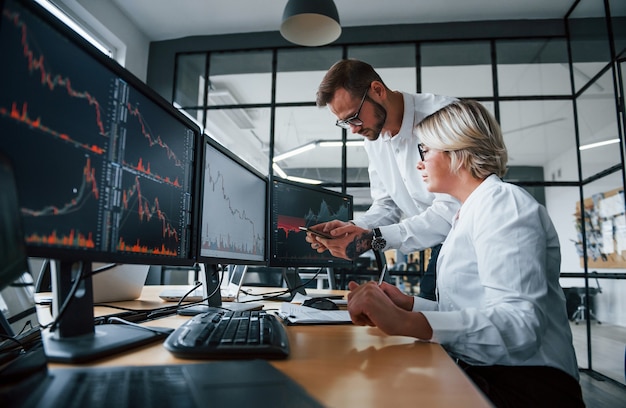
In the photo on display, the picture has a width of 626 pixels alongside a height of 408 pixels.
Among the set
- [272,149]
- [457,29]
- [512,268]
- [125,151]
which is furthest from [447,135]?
[457,29]

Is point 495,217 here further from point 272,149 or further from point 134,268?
point 272,149

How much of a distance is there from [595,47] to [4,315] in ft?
14.6

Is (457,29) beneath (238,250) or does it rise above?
above

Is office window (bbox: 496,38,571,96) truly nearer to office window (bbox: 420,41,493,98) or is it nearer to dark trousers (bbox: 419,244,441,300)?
office window (bbox: 420,41,493,98)

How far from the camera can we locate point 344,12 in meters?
4.06

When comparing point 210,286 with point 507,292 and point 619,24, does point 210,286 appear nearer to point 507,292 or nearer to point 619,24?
point 507,292

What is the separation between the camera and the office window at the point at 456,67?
411 cm

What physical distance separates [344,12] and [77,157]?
3921 millimetres

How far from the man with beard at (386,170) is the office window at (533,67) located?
2.41 meters

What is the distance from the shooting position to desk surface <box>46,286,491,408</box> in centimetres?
51

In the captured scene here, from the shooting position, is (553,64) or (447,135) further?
(553,64)

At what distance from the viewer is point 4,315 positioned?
739mm

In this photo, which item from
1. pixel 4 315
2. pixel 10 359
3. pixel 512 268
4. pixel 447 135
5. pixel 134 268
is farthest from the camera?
pixel 134 268

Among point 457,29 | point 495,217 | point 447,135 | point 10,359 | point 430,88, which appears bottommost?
point 10,359
